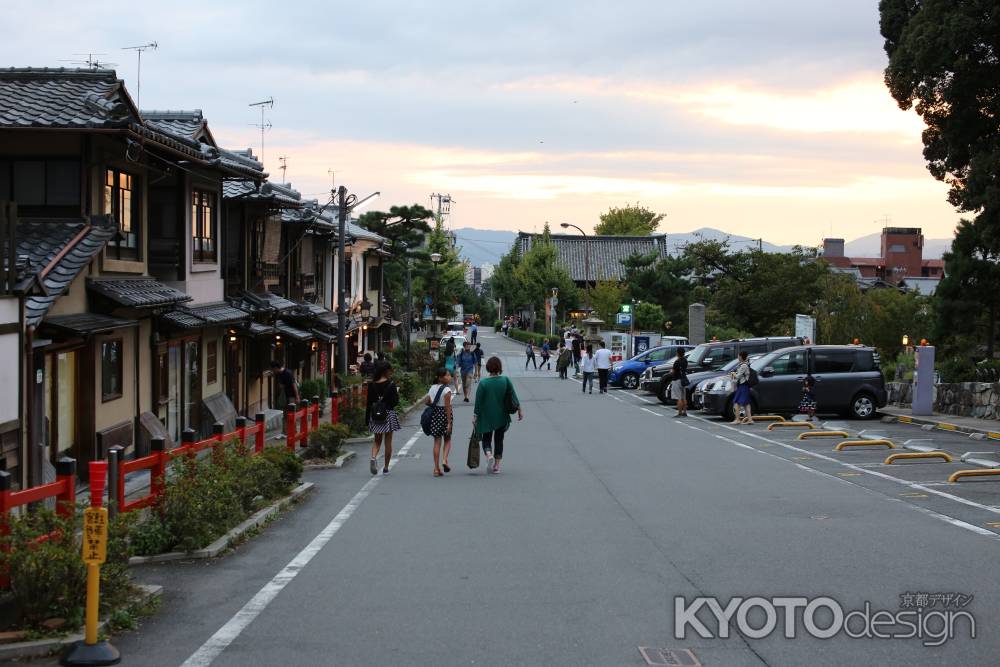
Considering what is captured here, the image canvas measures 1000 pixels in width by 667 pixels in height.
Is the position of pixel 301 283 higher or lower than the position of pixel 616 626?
higher

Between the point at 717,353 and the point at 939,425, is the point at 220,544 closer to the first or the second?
the point at 939,425

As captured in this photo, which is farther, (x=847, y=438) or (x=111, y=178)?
(x=847, y=438)

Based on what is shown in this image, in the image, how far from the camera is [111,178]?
704 inches

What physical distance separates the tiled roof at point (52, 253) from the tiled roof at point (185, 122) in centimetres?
666

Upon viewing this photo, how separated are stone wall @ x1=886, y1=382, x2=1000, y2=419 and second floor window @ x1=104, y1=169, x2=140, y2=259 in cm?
1974

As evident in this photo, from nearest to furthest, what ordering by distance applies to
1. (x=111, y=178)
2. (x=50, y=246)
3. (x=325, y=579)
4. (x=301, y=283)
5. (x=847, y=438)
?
(x=325, y=579) → (x=50, y=246) → (x=111, y=178) → (x=847, y=438) → (x=301, y=283)

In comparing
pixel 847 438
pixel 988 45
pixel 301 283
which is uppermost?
pixel 988 45

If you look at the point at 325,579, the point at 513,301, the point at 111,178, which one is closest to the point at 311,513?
the point at 325,579

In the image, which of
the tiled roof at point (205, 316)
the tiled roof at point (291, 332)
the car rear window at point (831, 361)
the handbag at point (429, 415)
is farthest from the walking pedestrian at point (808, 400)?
the tiled roof at point (291, 332)

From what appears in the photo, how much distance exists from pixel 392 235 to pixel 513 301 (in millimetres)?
47060

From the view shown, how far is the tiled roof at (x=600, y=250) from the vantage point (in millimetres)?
100438

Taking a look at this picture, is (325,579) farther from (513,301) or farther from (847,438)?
(513,301)

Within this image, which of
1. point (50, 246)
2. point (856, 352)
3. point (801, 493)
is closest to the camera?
point (801, 493)

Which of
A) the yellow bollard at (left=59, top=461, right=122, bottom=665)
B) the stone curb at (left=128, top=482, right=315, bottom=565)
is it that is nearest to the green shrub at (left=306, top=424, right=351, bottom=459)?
the stone curb at (left=128, top=482, right=315, bottom=565)
